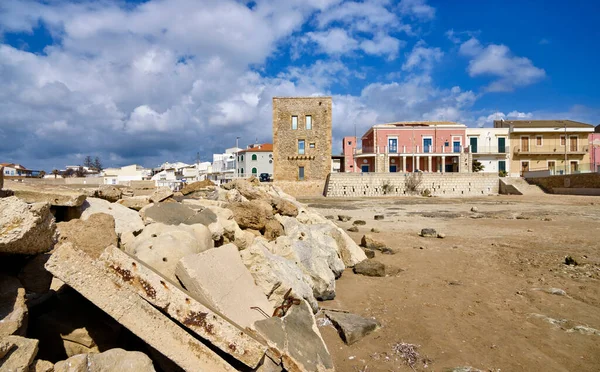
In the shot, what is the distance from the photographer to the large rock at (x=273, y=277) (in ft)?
13.0

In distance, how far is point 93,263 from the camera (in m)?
2.71

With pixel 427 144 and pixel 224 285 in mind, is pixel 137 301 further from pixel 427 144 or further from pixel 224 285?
pixel 427 144

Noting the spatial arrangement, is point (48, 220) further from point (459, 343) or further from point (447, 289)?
point (447, 289)

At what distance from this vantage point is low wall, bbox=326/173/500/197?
112ft

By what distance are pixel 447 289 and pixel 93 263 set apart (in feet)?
17.4

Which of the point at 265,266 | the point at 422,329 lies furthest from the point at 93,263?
the point at 422,329

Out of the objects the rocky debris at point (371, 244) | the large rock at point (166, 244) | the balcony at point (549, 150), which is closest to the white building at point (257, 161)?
the balcony at point (549, 150)

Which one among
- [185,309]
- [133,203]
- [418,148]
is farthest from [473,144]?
[185,309]

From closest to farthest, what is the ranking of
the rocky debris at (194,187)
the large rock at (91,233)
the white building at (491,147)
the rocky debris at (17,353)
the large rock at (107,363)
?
the rocky debris at (17,353), the large rock at (107,363), the large rock at (91,233), the rocky debris at (194,187), the white building at (491,147)

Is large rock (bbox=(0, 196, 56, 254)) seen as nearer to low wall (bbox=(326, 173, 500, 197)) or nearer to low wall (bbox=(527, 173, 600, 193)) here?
low wall (bbox=(326, 173, 500, 197))

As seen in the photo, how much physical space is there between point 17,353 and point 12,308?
606 mm

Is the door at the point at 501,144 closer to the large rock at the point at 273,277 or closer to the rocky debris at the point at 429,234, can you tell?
the rocky debris at the point at 429,234

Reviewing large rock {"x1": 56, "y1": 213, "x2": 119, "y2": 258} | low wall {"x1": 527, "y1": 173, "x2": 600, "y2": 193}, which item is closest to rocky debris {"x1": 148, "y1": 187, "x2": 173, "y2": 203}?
large rock {"x1": 56, "y1": 213, "x2": 119, "y2": 258}

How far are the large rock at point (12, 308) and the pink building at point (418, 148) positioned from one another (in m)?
39.5
